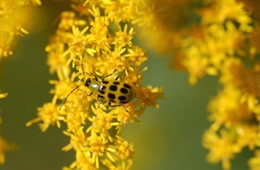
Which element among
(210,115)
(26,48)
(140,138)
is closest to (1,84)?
(26,48)

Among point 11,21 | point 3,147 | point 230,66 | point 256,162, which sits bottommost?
point 3,147

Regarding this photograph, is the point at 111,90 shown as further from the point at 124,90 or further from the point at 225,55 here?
the point at 225,55

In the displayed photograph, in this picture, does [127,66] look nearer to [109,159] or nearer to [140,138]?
[109,159]

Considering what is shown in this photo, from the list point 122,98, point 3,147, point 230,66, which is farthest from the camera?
point 230,66

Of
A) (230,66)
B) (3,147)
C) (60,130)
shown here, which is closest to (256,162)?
(230,66)

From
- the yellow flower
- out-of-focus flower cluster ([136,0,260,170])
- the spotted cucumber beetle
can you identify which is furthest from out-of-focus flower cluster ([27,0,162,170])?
the yellow flower

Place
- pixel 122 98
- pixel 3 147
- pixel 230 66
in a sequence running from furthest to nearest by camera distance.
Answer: pixel 230 66
pixel 3 147
pixel 122 98

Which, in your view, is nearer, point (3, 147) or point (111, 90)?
point (111, 90)

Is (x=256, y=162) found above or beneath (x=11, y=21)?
above
